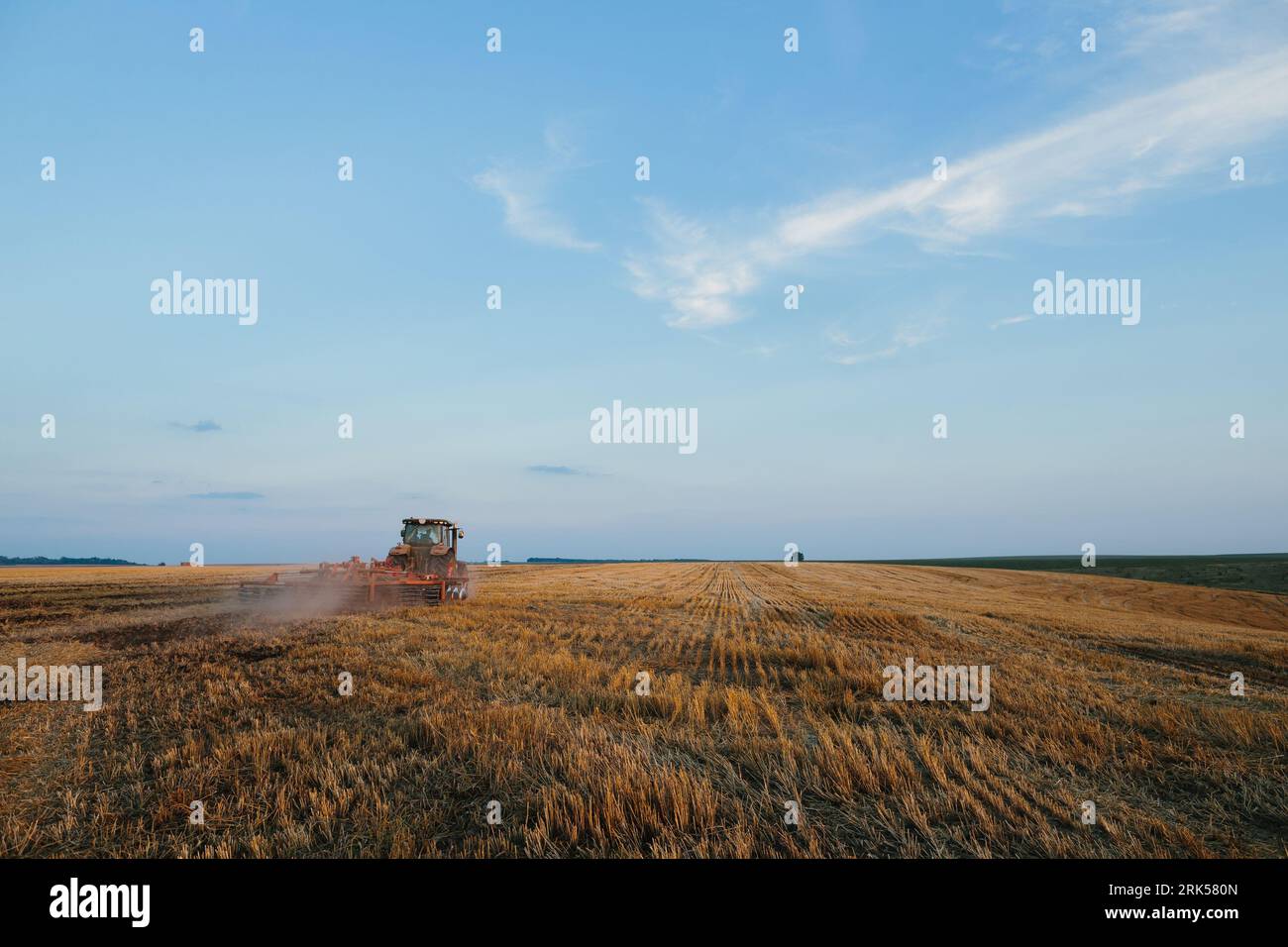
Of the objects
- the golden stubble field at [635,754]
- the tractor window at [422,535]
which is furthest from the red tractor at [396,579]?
the golden stubble field at [635,754]

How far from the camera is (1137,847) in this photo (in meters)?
4.45

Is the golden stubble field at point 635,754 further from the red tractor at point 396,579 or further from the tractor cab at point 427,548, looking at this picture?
the tractor cab at point 427,548

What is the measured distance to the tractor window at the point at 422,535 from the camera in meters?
25.2

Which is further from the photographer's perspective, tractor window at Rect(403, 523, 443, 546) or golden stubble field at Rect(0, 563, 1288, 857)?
tractor window at Rect(403, 523, 443, 546)

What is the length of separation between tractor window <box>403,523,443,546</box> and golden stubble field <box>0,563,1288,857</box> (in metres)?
11.5

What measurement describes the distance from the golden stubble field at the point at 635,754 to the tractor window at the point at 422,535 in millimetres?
11490

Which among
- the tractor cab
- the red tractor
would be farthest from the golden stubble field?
the tractor cab

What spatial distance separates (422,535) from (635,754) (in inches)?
846

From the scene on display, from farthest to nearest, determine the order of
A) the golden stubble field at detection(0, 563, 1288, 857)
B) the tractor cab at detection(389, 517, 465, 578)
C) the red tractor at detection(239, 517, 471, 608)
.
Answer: the tractor cab at detection(389, 517, 465, 578) → the red tractor at detection(239, 517, 471, 608) → the golden stubble field at detection(0, 563, 1288, 857)

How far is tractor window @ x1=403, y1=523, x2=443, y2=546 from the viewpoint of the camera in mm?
25234

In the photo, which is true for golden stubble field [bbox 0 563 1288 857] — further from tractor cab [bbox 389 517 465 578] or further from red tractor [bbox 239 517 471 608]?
tractor cab [bbox 389 517 465 578]
